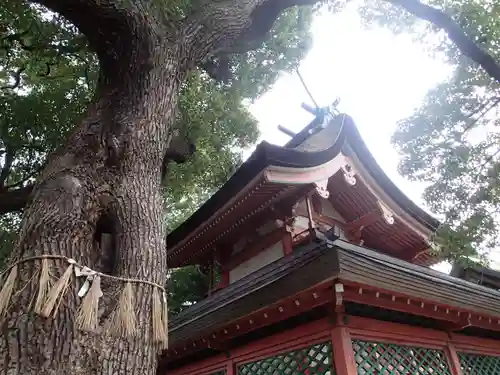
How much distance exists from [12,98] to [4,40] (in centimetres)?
113

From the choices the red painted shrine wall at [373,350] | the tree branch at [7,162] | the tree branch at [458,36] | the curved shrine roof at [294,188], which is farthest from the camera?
the tree branch at [7,162]

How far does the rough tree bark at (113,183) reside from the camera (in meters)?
2.04

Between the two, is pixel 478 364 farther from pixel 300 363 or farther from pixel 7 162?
pixel 7 162

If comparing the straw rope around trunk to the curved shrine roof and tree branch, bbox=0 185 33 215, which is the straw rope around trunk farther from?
tree branch, bbox=0 185 33 215

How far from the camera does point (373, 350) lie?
155 inches

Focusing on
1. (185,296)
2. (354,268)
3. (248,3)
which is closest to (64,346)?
(354,268)

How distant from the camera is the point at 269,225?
649cm

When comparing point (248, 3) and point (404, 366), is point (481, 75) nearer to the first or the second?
point (248, 3)

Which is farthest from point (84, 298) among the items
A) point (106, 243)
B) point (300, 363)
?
point (300, 363)

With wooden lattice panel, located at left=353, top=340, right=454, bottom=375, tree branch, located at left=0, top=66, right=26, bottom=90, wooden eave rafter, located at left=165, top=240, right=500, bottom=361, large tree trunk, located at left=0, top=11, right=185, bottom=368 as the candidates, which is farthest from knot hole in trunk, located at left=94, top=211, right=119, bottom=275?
tree branch, located at left=0, top=66, right=26, bottom=90

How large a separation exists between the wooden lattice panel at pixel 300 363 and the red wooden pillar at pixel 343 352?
93 mm

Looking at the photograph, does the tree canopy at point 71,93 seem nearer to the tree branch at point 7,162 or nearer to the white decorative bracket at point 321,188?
the tree branch at point 7,162

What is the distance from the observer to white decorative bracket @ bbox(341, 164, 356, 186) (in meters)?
6.38

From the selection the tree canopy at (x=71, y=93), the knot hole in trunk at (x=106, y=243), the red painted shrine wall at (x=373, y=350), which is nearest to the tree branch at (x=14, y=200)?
the tree canopy at (x=71, y=93)
